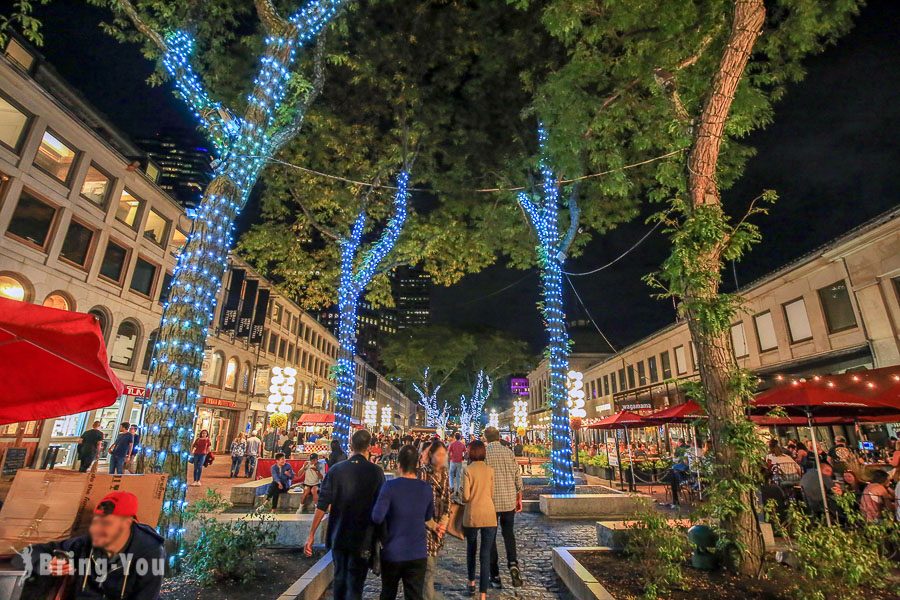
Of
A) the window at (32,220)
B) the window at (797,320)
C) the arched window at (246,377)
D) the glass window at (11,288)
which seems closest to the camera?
the glass window at (11,288)

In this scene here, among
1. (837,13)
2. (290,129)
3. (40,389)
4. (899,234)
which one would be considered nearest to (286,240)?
(290,129)

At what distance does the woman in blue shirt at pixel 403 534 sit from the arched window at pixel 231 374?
96.2 ft

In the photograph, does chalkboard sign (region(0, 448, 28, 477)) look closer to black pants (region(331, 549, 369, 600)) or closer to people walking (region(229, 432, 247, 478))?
people walking (region(229, 432, 247, 478))

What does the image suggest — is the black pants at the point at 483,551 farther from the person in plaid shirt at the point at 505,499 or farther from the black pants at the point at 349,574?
the black pants at the point at 349,574

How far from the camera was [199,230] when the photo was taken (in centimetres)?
614

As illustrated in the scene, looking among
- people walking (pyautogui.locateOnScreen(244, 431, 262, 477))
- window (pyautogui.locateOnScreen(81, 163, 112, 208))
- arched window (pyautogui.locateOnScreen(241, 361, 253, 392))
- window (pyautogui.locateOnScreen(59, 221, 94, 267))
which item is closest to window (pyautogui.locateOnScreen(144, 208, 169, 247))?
window (pyautogui.locateOnScreen(81, 163, 112, 208))

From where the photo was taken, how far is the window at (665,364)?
26031mm

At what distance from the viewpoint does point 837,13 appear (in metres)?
7.77

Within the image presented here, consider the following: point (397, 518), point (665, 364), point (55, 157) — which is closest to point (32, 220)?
point (55, 157)

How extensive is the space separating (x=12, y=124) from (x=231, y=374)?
18.8 metres

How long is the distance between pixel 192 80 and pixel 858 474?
15.5 m

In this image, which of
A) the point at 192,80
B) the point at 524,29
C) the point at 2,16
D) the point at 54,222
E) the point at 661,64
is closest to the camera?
the point at 2,16

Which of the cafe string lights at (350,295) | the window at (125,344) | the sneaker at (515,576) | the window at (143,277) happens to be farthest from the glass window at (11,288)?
the sneaker at (515,576)

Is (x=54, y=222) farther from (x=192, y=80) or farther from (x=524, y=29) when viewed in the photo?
(x=524, y=29)
